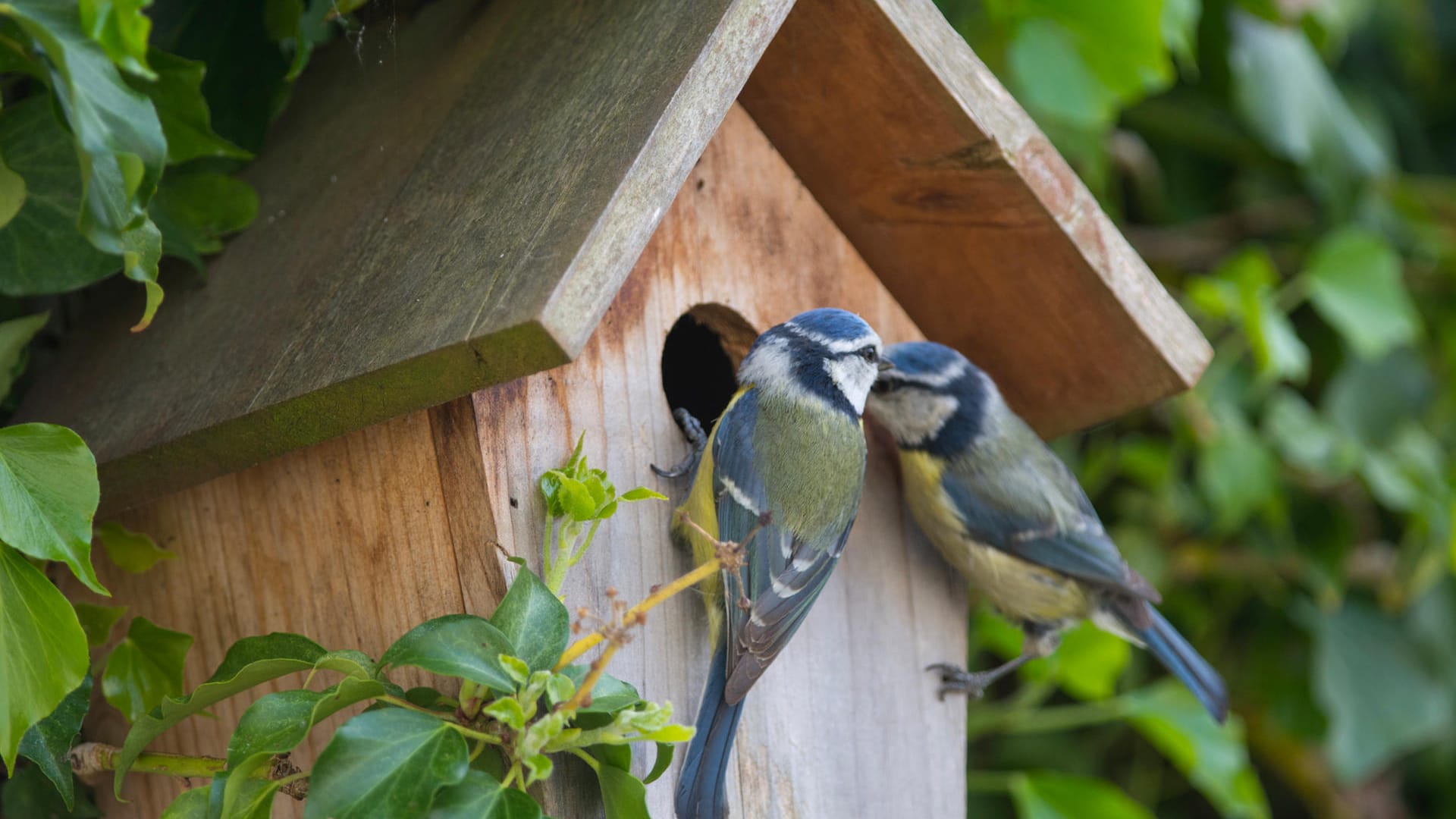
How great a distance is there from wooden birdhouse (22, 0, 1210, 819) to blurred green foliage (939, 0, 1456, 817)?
1.87ft

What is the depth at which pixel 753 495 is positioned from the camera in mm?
1246

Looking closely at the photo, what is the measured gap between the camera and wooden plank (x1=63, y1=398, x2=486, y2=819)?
43.0 inches

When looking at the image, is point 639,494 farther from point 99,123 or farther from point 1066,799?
point 1066,799

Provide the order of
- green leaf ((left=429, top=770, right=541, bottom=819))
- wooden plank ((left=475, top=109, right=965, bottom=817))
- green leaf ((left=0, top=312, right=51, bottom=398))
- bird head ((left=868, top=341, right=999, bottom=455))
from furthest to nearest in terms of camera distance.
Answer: bird head ((left=868, top=341, right=999, bottom=455)), green leaf ((left=0, top=312, right=51, bottom=398)), wooden plank ((left=475, top=109, right=965, bottom=817)), green leaf ((left=429, top=770, right=541, bottom=819))

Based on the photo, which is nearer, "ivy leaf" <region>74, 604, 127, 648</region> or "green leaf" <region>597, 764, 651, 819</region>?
"green leaf" <region>597, 764, 651, 819</region>

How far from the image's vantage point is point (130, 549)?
1272 millimetres

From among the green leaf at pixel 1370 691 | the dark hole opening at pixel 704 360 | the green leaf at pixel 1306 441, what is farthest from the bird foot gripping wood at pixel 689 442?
the green leaf at pixel 1370 691

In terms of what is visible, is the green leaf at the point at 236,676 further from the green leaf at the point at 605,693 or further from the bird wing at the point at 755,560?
the bird wing at the point at 755,560

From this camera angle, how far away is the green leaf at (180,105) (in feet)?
3.81

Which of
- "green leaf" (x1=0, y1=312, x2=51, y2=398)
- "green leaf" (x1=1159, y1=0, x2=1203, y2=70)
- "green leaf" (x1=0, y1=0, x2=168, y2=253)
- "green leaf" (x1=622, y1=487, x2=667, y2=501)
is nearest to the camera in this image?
"green leaf" (x1=0, y1=0, x2=168, y2=253)

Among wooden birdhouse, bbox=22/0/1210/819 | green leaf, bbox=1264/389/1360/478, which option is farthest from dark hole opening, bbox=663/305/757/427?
green leaf, bbox=1264/389/1360/478

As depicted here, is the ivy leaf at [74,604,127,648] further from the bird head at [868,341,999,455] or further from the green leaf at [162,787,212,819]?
the bird head at [868,341,999,455]

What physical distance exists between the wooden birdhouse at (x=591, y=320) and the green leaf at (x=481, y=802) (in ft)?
0.43

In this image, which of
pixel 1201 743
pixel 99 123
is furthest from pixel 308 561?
pixel 1201 743
